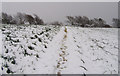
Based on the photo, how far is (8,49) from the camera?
3336 millimetres

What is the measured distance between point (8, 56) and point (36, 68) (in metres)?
1.29

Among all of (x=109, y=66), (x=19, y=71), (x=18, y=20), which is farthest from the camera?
A: (x=18, y=20)

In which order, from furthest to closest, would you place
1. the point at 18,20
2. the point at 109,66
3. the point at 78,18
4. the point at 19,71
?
1. the point at 78,18
2. the point at 18,20
3. the point at 109,66
4. the point at 19,71

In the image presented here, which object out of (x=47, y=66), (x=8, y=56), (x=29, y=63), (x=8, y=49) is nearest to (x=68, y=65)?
(x=47, y=66)

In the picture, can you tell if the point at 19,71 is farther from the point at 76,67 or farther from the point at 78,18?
the point at 78,18

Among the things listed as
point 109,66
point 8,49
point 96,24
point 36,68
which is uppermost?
point 96,24

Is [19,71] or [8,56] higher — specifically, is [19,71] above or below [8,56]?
below

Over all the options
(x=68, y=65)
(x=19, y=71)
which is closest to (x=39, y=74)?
(x=19, y=71)

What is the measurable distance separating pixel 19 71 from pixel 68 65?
75.7 inches

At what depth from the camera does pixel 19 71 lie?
8.44 ft

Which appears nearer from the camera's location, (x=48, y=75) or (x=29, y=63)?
(x=48, y=75)

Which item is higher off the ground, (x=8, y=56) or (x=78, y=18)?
(x=78, y=18)

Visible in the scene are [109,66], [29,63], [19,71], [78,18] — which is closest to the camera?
[19,71]

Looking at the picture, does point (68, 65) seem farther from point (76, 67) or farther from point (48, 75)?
point (48, 75)
